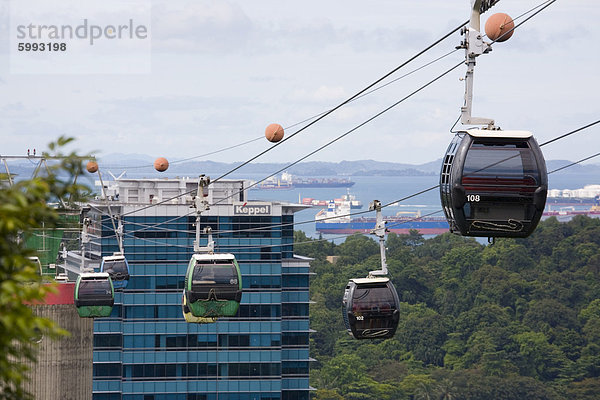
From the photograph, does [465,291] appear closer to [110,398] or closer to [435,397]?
[435,397]

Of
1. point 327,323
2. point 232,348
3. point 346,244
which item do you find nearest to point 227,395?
point 232,348

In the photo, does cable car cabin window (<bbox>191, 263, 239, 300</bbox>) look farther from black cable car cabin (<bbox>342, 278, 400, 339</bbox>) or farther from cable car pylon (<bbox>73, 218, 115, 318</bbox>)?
cable car pylon (<bbox>73, 218, 115, 318</bbox>)

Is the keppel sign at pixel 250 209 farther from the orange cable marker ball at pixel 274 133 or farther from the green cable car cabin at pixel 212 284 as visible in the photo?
the orange cable marker ball at pixel 274 133

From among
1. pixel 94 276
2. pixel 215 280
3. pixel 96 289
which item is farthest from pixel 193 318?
pixel 94 276

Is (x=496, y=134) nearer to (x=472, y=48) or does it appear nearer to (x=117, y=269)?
(x=472, y=48)

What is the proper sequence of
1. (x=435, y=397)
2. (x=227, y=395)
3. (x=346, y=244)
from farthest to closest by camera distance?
(x=346, y=244)
(x=435, y=397)
(x=227, y=395)

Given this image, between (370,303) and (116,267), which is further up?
(116,267)

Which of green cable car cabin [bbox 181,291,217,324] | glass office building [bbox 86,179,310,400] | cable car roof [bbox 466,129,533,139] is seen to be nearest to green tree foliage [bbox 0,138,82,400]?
cable car roof [bbox 466,129,533,139]

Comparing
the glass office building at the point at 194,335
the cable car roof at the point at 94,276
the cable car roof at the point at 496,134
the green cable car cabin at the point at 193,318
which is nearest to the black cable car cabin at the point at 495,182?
the cable car roof at the point at 496,134
